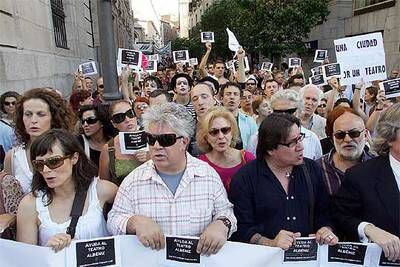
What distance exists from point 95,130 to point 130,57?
10.6 ft

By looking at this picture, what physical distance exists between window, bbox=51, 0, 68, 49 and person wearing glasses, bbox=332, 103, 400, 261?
1149 centimetres

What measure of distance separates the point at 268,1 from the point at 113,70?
17.4m

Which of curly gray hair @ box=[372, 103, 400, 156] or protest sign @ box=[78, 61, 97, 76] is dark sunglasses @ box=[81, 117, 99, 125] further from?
protest sign @ box=[78, 61, 97, 76]

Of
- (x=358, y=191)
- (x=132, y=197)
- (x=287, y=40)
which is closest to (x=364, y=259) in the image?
(x=358, y=191)

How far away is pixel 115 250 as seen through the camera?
95.0 inches

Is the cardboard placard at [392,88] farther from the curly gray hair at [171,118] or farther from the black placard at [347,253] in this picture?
the curly gray hair at [171,118]

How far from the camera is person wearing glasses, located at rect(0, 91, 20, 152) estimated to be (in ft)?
16.5

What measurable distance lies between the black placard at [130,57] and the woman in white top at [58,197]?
14.9ft

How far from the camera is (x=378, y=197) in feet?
7.81

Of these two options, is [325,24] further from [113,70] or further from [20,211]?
[20,211]

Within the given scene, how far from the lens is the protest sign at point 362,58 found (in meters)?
5.77

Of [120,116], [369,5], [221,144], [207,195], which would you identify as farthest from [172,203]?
[369,5]

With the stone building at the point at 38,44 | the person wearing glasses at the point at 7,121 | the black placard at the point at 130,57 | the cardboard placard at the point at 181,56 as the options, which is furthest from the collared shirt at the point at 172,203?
the cardboard placard at the point at 181,56

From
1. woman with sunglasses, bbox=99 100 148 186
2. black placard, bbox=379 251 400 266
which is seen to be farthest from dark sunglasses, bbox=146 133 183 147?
black placard, bbox=379 251 400 266
